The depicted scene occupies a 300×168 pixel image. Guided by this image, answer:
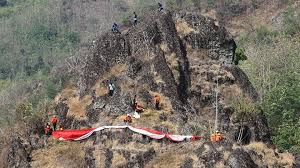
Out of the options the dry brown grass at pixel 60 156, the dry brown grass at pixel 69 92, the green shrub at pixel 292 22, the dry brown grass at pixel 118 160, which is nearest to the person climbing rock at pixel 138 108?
the dry brown grass at pixel 118 160

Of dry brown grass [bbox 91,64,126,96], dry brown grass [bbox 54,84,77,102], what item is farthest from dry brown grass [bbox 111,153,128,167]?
dry brown grass [bbox 54,84,77,102]

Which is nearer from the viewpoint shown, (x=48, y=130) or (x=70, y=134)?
(x=70, y=134)

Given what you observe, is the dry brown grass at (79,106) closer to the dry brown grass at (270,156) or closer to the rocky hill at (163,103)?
the rocky hill at (163,103)

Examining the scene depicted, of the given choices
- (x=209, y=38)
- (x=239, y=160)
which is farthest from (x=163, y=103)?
(x=209, y=38)

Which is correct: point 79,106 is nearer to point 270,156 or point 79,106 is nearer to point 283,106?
point 270,156

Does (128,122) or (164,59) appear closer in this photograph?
(128,122)

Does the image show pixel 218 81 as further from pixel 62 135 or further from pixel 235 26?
pixel 235 26

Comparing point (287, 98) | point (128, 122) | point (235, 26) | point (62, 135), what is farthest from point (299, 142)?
point (235, 26)
